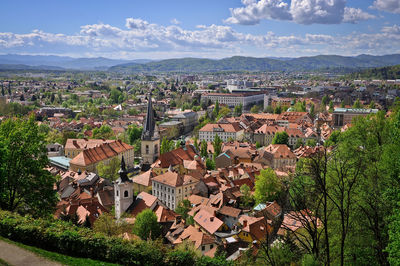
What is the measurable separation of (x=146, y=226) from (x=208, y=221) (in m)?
5.92

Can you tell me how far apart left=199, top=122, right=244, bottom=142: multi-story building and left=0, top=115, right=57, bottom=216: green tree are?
6490 cm

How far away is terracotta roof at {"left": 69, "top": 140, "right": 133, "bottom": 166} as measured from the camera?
51938 mm

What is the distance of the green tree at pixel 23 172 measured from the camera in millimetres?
18078

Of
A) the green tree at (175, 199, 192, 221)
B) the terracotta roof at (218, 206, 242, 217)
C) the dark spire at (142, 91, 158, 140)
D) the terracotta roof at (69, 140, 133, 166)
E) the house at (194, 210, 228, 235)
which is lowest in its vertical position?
the green tree at (175, 199, 192, 221)

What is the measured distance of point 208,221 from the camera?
31031 mm

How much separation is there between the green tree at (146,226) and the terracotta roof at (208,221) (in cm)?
441

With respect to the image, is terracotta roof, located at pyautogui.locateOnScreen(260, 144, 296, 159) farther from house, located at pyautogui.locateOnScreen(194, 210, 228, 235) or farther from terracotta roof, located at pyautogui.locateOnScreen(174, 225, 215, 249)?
terracotta roof, located at pyautogui.locateOnScreen(174, 225, 215, 249)

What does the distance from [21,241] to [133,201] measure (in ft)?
68.0

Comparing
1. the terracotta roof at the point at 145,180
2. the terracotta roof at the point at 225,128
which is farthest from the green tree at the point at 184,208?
the terracotta roof at the point at 225,128

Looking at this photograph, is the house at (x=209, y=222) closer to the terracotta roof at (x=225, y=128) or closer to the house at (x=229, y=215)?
the house at (x=229, y=215)

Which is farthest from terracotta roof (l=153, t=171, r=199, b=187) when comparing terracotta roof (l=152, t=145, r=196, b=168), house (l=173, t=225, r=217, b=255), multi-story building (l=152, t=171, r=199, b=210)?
house (l=173, t=225, r=217, b=255)

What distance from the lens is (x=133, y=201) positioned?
3553 centimetres

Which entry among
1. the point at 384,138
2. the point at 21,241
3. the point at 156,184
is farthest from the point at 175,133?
the point at 21,241

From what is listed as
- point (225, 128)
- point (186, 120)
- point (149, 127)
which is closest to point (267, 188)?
point (149, 127)
